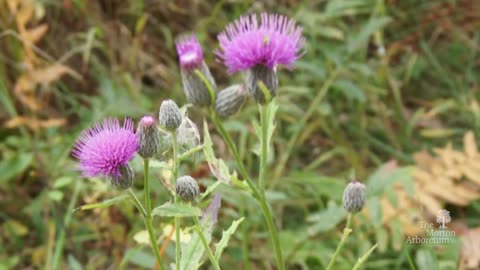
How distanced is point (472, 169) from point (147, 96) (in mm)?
1167

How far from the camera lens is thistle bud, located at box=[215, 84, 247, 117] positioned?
97 centimetres

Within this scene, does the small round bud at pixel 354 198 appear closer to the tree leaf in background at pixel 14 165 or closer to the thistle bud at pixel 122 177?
the thistle bud at pixel 122 177

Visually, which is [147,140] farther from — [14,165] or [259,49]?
[14,165]

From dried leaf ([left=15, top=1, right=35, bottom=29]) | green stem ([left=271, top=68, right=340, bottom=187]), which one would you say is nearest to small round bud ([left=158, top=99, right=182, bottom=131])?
green stem ([left=271, top=68, right=340, bottom=187])

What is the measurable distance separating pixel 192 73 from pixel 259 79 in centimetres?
10

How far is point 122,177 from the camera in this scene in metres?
1.00

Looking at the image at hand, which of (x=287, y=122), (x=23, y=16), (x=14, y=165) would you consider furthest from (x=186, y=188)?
(x=287, y=122)

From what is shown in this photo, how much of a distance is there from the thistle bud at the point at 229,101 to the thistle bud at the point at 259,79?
0.02 m

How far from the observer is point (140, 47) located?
8.28 ft

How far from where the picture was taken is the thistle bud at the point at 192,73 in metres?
0.96

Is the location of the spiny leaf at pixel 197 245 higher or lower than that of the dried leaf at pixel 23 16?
lower

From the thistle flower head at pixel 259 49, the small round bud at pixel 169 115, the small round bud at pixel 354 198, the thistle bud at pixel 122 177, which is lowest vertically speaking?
the small round bud at pixel 354 198

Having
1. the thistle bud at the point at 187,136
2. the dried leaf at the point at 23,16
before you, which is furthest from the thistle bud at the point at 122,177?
the dried leaf at the point at 23,16

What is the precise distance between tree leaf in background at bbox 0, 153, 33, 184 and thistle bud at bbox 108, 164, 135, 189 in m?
1.11
